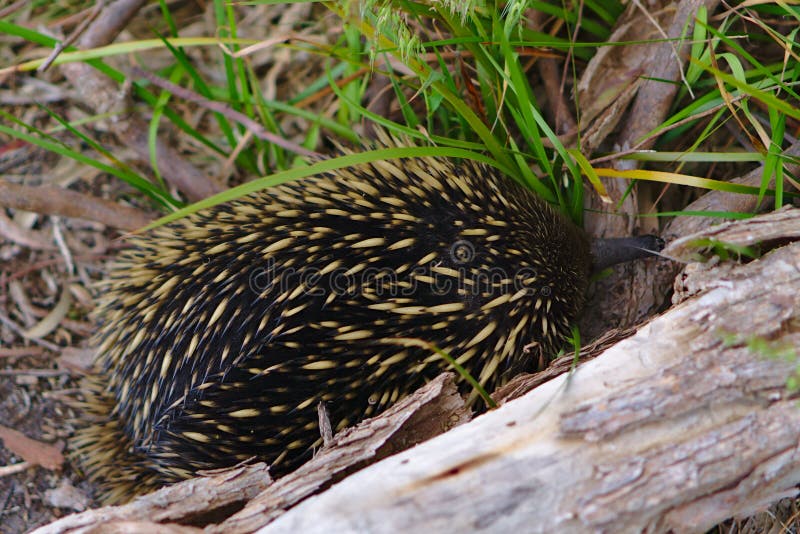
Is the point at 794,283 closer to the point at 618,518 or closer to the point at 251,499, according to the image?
the point at 618,518

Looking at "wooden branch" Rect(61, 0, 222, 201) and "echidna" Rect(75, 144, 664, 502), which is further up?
"wooden branch" Rect(61, 0, 222, 201)

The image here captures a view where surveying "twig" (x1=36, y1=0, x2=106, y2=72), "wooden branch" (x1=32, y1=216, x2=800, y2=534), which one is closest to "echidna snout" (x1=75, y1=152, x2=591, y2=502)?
"wooden branch" (x1=32, y1=216, x2=800, y2=534)

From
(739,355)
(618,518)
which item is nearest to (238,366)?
(618,518)

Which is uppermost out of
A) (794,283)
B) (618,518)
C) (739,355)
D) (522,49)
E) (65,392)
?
(522,49)

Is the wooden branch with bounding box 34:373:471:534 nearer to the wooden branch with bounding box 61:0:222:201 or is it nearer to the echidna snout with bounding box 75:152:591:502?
the echidna snout with bounding box 75:152:591:502

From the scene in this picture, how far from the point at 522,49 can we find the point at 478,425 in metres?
1.42

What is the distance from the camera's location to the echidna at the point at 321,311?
189 centimetres

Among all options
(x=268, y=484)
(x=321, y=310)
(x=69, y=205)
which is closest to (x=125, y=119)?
(x=69, y=205)

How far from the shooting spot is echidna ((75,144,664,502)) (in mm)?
1893

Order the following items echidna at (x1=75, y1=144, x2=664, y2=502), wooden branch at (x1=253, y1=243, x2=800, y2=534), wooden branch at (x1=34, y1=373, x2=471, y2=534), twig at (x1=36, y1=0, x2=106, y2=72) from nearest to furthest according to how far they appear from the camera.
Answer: wooden branch at (x1=253, y1=243, x2=800, y2=534)
wooden branch at (x1=34, y1=373, x2=471, y2=534)
echidna at (x1=75, y1=144, x2=664, y2=502)
twig at (x1=36, y1=0, x2=106, y2=72)

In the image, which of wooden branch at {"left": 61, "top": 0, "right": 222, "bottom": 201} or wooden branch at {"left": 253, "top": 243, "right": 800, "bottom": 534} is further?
wooden branch at {"left": 61, "top": 0, "right": 222, "bottom": 201}

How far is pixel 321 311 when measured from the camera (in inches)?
75.0

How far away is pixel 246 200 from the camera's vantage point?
7.91 ft

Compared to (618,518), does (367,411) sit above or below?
below
